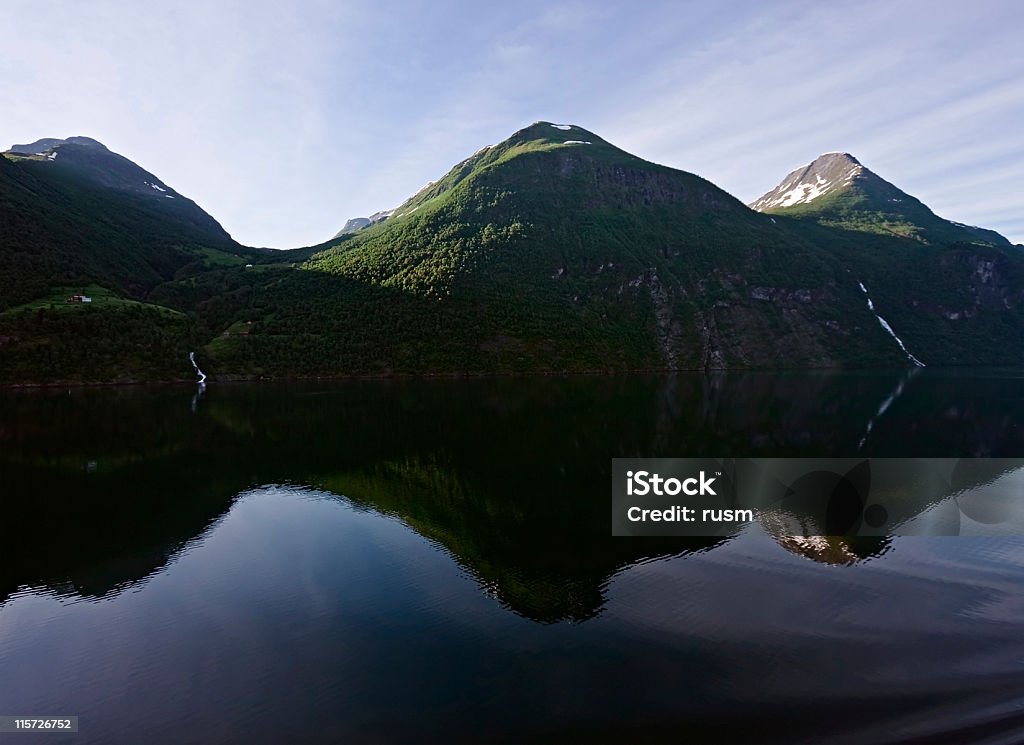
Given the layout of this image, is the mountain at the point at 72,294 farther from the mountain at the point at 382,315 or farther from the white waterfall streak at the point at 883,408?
the white waterfall streak at the point at 883,408

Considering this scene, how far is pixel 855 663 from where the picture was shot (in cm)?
1670

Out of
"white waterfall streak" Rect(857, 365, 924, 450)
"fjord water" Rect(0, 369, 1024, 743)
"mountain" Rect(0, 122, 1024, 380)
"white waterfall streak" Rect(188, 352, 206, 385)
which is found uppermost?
"mountain" Rect(0, 122, 1024, 380)

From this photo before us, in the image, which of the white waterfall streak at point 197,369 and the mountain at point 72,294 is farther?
the white waterfall streak at point 197,369

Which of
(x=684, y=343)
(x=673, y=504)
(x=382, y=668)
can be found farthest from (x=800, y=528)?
(x=684, y=343)

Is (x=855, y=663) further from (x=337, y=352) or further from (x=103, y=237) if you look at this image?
(x=103, y=237)

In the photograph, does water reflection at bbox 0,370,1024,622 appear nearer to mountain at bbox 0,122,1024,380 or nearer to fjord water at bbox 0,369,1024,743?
fjord water at bbox 0,369,1024,743

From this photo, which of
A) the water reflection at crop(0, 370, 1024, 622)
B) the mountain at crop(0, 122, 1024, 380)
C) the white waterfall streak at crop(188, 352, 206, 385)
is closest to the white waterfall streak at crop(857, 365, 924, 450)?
the water reflection at crop(0, 370, 1024, 622)

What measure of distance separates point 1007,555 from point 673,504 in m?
15.7

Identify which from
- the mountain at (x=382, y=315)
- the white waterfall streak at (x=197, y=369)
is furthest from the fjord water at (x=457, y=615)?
the mountain at (x=382, y=315)

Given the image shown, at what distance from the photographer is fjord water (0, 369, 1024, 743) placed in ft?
47.6

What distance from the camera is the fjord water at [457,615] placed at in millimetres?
14508

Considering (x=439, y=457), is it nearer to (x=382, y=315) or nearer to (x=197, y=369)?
(x=197, y=369)

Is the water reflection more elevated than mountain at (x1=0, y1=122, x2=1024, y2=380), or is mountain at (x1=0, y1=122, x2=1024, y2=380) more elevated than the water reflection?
mountain at (x1=0, y1=122, x2=1024, y2=380)

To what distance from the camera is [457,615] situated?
19953mm
